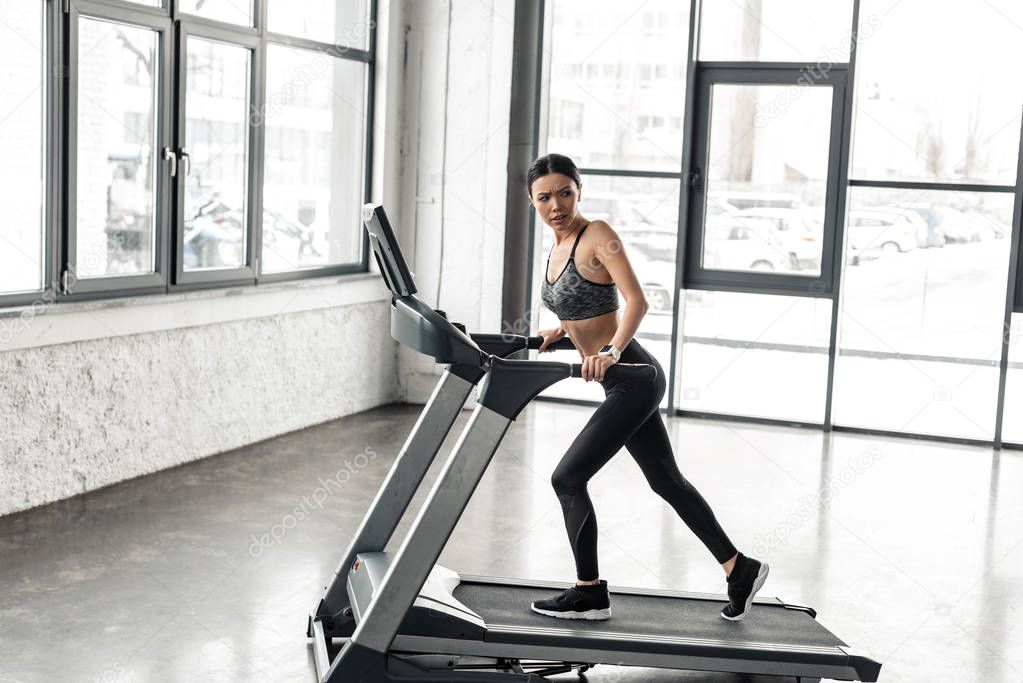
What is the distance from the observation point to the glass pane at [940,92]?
662 centimetres

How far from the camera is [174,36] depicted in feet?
17.6

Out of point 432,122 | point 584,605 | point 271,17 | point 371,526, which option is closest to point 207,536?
point 371,526

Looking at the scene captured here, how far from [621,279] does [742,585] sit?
0.96 metres

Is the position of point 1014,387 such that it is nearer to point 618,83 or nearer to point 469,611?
point 618,83

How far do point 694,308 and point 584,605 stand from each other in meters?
4.22

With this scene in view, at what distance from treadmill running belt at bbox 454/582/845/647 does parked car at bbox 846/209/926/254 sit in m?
3.86

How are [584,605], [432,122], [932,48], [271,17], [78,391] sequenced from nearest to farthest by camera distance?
1. [584,605]
2. [78,391]
3. [271,17]
4. [932,48]
5. [432,122]

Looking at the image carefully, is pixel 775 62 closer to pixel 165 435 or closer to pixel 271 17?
pixel 271 17

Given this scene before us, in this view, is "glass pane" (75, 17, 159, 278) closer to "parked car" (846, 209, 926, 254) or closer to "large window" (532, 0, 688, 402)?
"large window" (532, 0, 688, 402)

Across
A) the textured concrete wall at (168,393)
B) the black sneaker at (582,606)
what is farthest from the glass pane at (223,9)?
the black sneaker at (582,606)

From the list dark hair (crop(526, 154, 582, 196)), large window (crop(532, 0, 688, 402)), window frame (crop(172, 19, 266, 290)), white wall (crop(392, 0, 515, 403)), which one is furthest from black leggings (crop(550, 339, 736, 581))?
white wall (crop(392, 0, 515, 403))

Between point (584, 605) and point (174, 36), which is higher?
point (174, 36)
